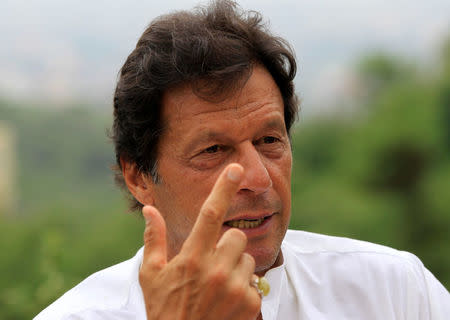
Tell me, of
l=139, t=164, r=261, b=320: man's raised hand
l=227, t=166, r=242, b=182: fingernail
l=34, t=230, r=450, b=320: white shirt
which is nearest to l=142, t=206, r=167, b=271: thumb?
l=139, t=164, r=261, b=320: man's raised hand

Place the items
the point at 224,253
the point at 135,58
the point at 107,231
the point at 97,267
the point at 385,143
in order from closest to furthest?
the point at 224,253 < the point at 135,58 < the point at 97,267 < the point at 107,231 < the point at 385,143

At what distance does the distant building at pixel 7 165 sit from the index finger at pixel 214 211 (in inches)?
241

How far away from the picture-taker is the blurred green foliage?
221 inches

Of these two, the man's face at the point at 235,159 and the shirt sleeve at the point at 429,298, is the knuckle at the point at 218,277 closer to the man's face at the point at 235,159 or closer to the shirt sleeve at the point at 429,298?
the man's face at the point at 235,159

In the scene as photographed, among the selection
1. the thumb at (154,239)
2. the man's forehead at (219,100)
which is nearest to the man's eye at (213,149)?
the man's forehead at (219,100)

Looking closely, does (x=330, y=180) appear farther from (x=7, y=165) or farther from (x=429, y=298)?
(x=429, y=298)

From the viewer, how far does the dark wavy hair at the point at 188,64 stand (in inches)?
88.6

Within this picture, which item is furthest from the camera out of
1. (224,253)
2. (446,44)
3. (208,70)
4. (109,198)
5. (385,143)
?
(446,44)

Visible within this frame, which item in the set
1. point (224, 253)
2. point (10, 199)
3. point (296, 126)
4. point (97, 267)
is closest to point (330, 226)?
point (97, 267)

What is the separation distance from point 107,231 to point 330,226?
275cm

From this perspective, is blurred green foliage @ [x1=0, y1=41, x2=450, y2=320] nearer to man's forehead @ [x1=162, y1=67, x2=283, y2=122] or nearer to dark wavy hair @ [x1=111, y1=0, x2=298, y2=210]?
dark wavy hair @ [x1=111, y1=0, x2=298, y2=210]

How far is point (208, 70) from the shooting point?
225 cm

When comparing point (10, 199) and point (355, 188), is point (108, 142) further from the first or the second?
point (355, 188)

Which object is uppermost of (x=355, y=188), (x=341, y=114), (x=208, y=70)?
(x=208, y=70)
